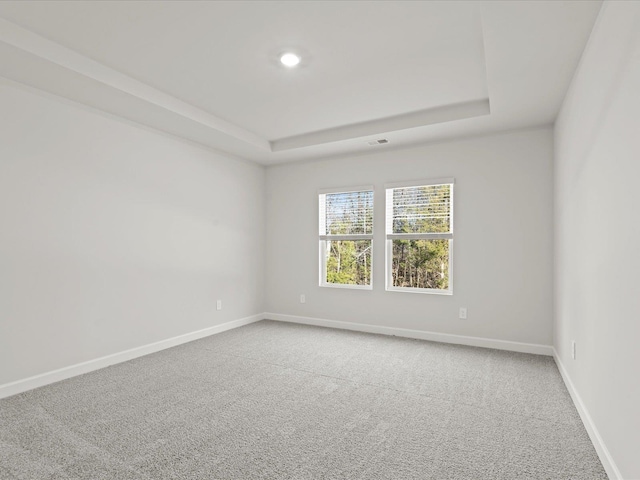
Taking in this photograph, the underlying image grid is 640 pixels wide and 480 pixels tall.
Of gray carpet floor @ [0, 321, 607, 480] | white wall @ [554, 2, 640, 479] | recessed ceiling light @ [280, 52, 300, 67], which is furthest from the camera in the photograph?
recessed ceiling light @ [280, 52, 300, 67]

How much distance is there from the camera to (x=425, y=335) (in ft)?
14.4

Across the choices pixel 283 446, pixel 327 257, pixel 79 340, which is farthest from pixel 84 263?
pixel 327 257

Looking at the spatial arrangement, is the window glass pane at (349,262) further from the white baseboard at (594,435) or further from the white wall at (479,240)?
the white baseboard at (594,435)

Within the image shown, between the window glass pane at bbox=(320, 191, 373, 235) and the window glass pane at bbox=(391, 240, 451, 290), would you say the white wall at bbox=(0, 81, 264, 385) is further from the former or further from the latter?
the window glass pane at bbox=(391, 240, 451, 290)

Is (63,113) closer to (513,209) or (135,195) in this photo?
(135,195)

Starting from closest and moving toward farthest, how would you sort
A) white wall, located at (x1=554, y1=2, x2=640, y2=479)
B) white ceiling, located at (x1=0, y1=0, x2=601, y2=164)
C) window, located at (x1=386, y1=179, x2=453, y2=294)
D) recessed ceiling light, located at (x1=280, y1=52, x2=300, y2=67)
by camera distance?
1. white wall, located at (x1=554, y1=2, x2=640, y2=479)
2. white ceiling, located at (x1=0, y1=0, x2=601, y2=164)
3. recessed ceiling light, located at (x1=280, y1=52, x2=300, y2=67)
4. window, located at (x1=386, y1=179, x2=453, y2=294)

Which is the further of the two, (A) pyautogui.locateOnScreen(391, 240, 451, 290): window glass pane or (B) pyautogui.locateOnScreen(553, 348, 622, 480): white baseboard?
(A) pyautogui.locateOnScreen(391, 240, 451, 290): window glass pane

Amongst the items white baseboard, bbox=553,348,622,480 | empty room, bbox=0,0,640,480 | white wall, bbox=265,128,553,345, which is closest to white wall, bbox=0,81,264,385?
empty room, bbox=0,0,640,480

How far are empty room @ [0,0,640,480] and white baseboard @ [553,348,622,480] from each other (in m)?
0.03

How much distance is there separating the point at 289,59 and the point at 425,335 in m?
3.38

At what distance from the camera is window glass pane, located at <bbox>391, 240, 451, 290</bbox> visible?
441 cm

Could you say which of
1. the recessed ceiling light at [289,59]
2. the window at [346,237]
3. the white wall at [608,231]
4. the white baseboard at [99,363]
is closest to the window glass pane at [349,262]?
the window at [346,237]

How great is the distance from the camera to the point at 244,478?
1781 mm

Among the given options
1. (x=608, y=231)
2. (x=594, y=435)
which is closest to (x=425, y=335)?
(x=594, y=435)
